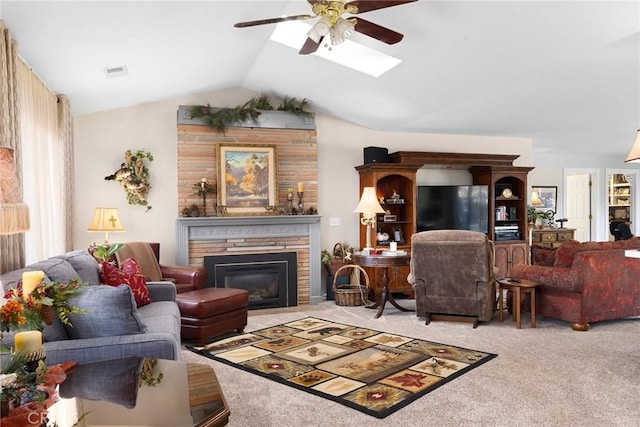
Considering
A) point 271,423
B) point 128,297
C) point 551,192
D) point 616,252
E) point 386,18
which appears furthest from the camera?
point 551,192

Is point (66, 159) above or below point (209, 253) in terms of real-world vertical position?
above

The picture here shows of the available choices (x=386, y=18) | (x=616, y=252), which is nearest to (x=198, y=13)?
(x=386, y=18)

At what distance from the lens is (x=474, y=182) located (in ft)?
25.6

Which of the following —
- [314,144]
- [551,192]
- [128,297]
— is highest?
[314,144]

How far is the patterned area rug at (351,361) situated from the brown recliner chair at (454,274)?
725mm

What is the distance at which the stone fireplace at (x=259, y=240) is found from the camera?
6.15m

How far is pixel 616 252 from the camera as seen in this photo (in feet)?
16.4

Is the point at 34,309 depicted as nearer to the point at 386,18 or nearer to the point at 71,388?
the point at 71,388

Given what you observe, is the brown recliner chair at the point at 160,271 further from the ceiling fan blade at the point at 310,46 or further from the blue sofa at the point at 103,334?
the ceiling fan blade at the point at 310,46

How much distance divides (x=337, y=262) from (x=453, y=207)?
1985 millimetres

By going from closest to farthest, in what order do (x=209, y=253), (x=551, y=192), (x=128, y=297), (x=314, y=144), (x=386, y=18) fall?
(x=128, y=297) → (x=386, y=18) → (x=209, y=253) → (x=314, y=144) → (x=551, y=192)

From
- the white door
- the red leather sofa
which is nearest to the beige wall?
the red leather sofa

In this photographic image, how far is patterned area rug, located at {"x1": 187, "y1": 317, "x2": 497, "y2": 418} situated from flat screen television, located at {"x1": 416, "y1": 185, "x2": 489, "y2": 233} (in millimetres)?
2716

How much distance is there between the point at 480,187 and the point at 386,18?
3914 millimetres
